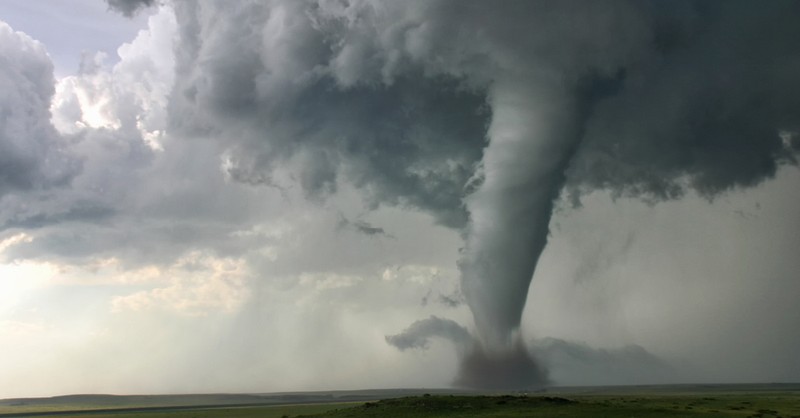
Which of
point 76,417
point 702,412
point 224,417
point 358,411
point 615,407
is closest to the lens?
point 702,412

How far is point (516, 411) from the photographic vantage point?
97.4m

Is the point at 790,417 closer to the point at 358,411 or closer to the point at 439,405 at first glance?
the point at 439,405

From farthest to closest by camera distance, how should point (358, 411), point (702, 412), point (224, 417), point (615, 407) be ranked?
1. point (224, 417)
2. point (358, 411)
3. point (615, 407)
4. point (702, 412)

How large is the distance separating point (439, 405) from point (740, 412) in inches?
1857

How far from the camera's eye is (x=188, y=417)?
152 metres

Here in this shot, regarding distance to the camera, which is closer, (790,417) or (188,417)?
(790,417)

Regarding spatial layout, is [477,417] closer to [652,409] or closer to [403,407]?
[403,407]

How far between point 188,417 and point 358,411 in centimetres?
6354

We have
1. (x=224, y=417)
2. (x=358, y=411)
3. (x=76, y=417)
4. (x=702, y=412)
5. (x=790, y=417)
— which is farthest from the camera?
(x=76, y=417)

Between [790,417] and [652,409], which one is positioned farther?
[652,409]

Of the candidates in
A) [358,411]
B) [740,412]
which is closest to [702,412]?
[740,412]

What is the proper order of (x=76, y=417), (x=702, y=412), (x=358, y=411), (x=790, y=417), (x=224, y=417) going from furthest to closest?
(x=76, y=417), (x=224, y=417), (x=358, y=411), (x=702, y=412), (x=790, y=417)

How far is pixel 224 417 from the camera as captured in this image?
143 m

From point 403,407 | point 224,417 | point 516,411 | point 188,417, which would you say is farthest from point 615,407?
point 188,417
